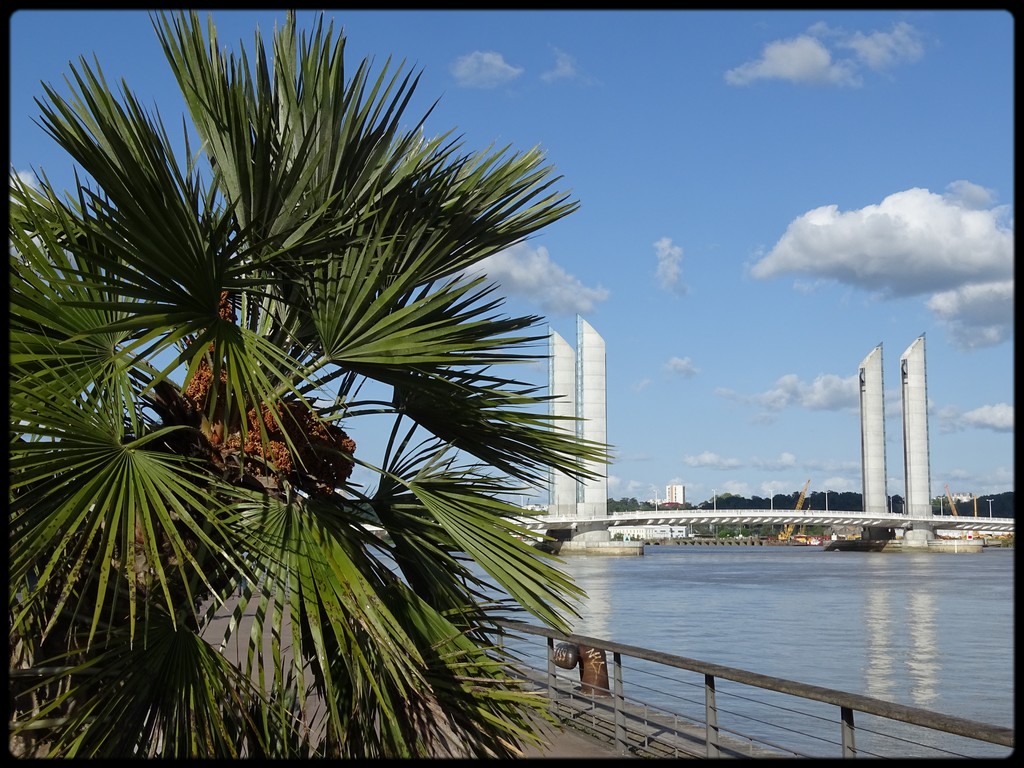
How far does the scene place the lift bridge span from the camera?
80.3m

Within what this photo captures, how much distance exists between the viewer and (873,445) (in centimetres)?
9606

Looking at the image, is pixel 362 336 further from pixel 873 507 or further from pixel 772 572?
pixel 873 507

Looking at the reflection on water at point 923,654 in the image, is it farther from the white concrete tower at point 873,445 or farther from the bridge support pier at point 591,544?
the white concrete tower at point 873,445

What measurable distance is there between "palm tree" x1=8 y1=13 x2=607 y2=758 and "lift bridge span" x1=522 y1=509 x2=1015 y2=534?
68.9m

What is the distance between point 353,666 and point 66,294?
1.62 m

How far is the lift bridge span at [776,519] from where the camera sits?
263 ft

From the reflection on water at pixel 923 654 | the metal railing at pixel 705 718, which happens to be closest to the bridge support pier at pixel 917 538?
the reflection on water at pixel 923 654

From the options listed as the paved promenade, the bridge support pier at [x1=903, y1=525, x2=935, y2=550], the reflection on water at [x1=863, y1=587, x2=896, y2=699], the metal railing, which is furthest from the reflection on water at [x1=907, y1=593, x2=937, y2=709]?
the bridge support pier at [x1=903, y1=525, x2=935, y2=550]

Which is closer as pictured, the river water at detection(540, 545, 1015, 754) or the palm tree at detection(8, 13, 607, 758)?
the palm tree at detection(8, 13, 607, 758)

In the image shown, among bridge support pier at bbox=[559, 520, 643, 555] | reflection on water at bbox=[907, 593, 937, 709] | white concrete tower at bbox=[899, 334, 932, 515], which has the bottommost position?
reflection on water at bbox=[907, 593, 937, 709]

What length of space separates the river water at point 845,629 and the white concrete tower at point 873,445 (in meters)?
27.2

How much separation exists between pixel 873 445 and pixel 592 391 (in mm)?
31233

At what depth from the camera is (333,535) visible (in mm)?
4023

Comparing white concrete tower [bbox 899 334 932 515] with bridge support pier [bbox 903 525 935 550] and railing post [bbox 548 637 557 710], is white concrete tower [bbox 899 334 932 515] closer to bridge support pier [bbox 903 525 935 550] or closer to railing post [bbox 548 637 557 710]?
bridge support pier [bbox 903 525 935 550]
